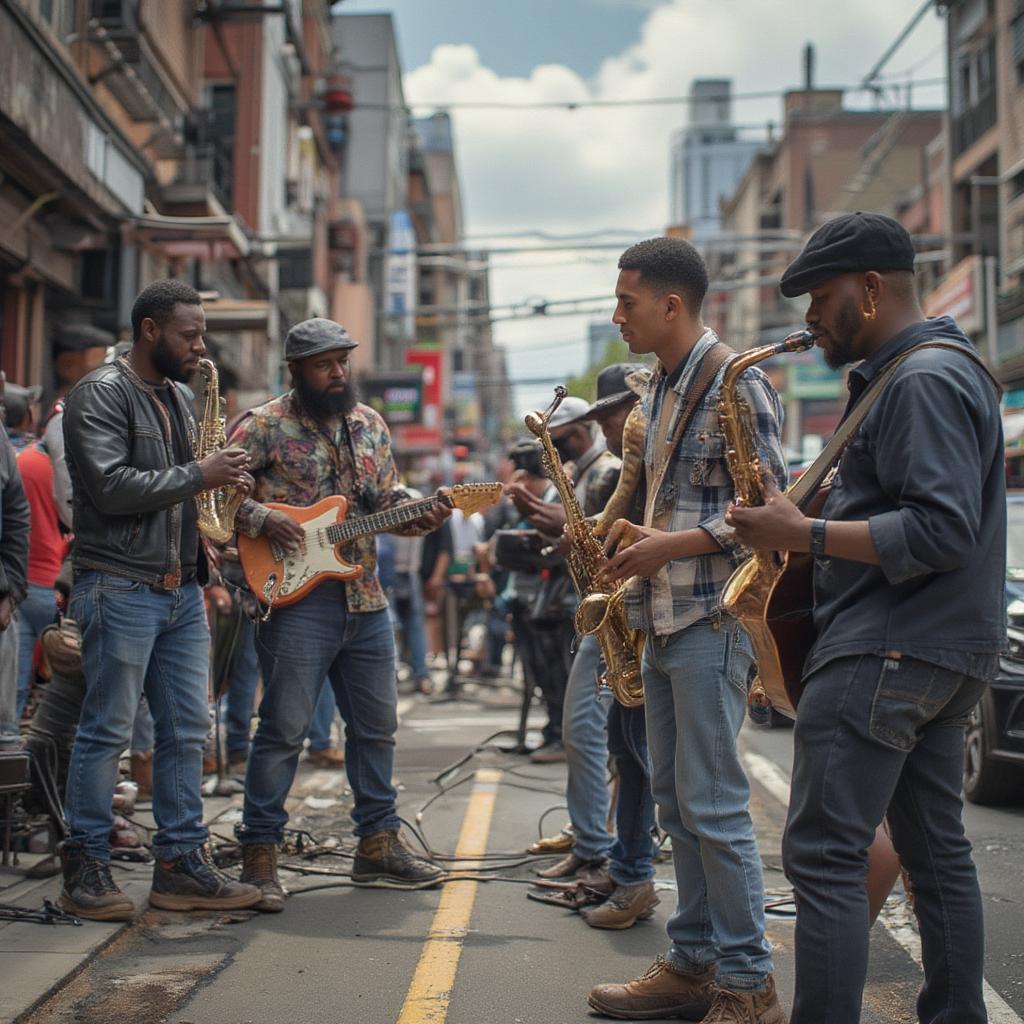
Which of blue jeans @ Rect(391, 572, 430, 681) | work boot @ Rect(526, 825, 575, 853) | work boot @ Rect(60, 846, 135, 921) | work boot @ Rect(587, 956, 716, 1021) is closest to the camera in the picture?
work boot @ Rect(587, 956, 716, 1021)

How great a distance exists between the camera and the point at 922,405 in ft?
10.7

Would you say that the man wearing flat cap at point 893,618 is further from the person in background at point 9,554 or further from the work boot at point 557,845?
the person in background at point 9,554

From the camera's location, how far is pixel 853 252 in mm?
3490

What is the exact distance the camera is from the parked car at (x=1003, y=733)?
7637 millimetres

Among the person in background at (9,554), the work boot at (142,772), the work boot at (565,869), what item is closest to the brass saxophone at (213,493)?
the person in background at (9,554)

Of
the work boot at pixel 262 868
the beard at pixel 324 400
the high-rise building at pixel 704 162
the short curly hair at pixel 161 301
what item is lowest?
the work boot at pixel 262 868

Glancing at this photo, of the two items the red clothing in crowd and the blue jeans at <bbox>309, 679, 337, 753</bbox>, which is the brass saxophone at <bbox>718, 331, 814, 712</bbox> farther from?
the blue jeans at <bbox>309, 679, 337, 753</bbox>

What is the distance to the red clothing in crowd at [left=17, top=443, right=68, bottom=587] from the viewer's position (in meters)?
7.41

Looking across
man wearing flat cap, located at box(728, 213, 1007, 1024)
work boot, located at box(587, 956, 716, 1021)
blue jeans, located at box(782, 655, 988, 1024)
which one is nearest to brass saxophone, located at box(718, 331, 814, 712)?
man wearing flat cap, located at box(728, 213, 1007, 1024)

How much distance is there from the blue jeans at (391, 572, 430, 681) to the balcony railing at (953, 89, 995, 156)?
2708 centimetres

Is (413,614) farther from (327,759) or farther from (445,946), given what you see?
(445,946)

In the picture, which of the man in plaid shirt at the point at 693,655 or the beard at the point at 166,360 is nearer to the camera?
the man in plaid shirt at the point at 693,655

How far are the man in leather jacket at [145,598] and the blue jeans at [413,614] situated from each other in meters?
8.86

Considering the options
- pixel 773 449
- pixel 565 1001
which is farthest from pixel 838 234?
pixel 565 1001
